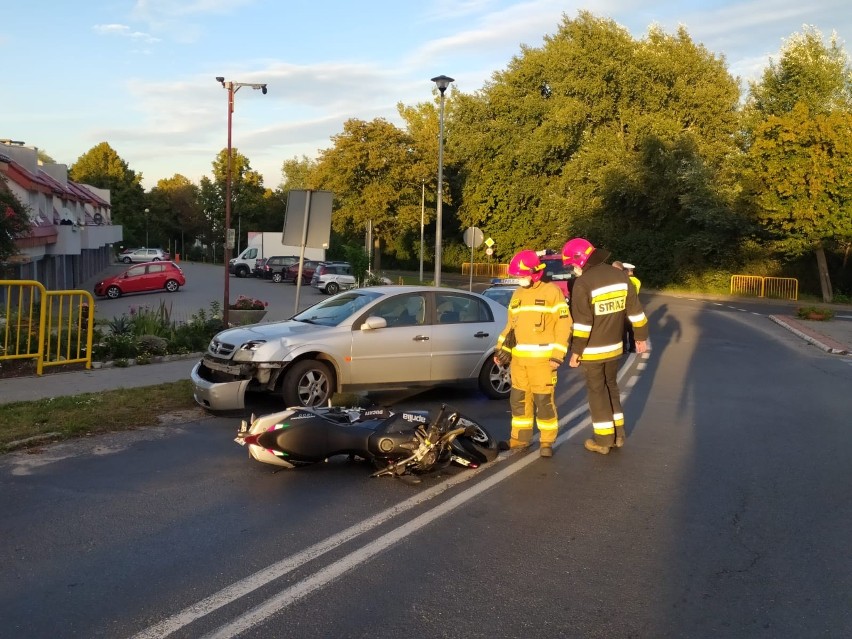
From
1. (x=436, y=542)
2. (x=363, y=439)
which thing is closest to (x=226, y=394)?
(x=363, y=439)

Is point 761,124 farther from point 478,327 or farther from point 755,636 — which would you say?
point 755,636

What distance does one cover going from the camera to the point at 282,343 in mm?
9047

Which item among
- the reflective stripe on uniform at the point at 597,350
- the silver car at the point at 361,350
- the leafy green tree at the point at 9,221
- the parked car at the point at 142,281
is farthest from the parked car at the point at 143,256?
the reflective stripe on uniform at the point at 597,350

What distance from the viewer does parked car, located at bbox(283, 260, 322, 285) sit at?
42881mm

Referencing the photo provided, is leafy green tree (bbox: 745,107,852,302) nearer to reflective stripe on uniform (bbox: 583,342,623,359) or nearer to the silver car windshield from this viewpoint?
the silver car windshield

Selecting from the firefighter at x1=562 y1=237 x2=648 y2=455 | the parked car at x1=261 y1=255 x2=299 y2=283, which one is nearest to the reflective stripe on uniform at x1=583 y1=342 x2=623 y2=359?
the firefighter at x1=562 y1=237 x2=648 y2=455

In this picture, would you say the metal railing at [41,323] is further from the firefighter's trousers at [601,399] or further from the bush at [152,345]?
the firefighter's trousers at [601,399]

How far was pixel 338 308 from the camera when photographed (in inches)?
401

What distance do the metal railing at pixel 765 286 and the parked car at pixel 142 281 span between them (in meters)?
27.5

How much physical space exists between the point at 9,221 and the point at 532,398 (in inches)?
475

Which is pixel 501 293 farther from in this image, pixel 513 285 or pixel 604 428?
pixel 604 428

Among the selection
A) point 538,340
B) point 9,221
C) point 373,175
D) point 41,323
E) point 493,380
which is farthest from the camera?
point 373,175

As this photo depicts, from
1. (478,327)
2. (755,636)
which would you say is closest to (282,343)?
(478,327)

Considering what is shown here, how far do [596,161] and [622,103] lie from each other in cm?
422
